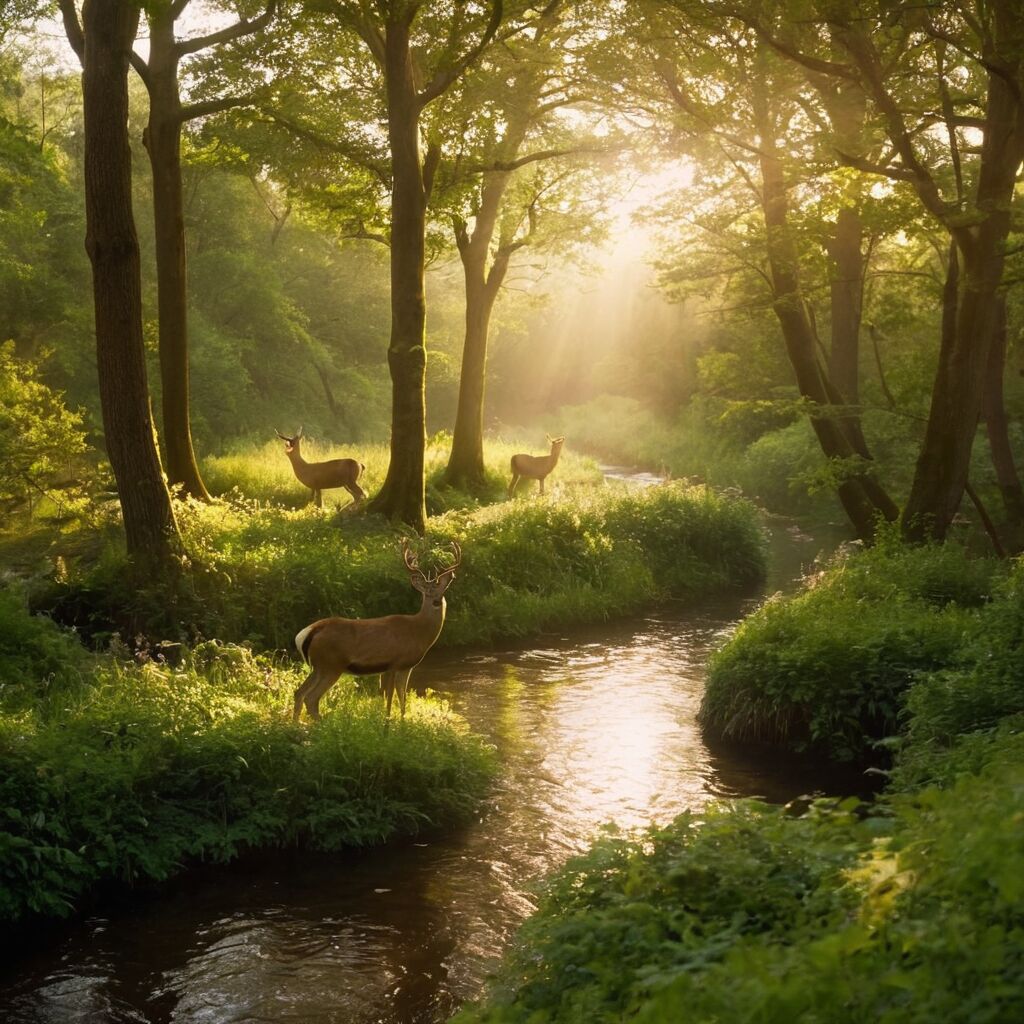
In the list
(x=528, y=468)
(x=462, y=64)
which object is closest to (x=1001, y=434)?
(x=528, y=468)

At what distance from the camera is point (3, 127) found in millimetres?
14422

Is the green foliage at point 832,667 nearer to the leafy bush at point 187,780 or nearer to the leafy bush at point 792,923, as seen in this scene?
the leafy bush at point 187,780

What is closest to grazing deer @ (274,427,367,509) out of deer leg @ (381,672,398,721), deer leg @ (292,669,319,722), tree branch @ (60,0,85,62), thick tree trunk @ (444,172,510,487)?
thick tree trunk @ (444,172,510,487)

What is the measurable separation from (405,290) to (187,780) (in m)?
10.7

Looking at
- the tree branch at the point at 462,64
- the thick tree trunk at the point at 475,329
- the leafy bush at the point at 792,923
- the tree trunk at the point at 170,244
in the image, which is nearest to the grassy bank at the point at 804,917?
the leafy bush at the point at 792,923

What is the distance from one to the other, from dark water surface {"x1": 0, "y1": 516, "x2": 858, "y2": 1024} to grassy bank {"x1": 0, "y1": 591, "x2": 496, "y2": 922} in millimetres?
241

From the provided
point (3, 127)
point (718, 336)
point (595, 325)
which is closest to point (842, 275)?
point (3, 127)

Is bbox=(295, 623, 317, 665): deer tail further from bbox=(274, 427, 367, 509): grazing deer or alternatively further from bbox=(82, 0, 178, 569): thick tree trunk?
bbox=(274, 427, 367, 509): grazing deer

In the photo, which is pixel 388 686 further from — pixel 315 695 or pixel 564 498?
pixel 564 498

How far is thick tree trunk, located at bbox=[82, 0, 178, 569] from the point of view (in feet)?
42.5

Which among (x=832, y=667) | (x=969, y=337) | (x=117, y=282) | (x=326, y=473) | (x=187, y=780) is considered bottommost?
(x=187, y=780)

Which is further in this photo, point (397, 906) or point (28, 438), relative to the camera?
point (28, 438)

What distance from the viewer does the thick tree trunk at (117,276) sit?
13.0 metres

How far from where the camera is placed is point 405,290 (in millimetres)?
18125
